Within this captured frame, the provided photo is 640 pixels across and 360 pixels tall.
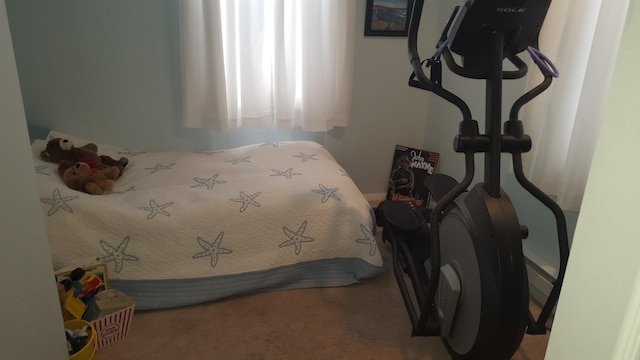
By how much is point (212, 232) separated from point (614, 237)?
5.32 ft

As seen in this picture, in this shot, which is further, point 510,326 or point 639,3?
point 510,326

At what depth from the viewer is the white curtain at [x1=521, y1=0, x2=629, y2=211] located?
150cm

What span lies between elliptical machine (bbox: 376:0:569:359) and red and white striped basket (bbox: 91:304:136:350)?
1.12 meters

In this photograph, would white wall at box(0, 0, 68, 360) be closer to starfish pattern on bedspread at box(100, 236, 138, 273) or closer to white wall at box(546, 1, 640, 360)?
starfish pattern on bedspread at box(100, 236, 138, 273)

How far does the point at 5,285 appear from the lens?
1034mm

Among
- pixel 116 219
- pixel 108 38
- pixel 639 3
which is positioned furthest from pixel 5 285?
pixel 108 38

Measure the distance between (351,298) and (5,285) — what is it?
4.39 ft

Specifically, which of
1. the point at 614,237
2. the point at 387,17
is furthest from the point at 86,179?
the point at 614,237

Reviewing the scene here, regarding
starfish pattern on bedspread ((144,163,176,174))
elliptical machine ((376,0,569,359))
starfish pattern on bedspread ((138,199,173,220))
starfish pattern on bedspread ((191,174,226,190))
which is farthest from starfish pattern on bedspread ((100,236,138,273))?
elliptical machine ((376,0,569,359))

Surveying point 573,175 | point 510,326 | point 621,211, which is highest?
point 621,211

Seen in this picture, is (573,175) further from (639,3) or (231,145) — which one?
(231,145)

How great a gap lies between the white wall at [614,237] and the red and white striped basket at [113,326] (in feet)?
5.19

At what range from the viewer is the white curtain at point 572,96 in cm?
150

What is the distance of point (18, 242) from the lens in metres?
1.08
